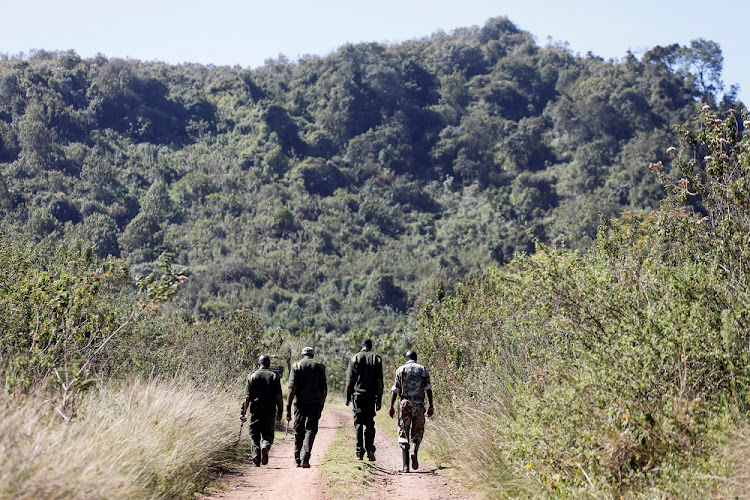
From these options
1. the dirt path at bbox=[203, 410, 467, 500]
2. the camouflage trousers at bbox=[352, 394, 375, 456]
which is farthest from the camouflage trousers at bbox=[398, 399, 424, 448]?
the camouflage trousers at bbox=[352, 394, 375, 456]

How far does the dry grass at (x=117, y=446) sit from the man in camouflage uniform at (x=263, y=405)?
0.54 meters

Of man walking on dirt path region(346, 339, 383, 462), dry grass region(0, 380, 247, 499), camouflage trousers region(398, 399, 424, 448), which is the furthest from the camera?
man walking on dirt path region(346, 339, 383, 462)

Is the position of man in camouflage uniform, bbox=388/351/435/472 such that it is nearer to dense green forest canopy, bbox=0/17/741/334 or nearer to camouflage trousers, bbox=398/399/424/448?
camouflage trousers, bbox=398/399/424/448

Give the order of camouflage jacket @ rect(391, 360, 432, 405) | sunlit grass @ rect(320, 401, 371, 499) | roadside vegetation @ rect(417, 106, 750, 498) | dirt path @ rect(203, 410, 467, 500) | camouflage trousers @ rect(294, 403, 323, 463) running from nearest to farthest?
roadside vegetation @ rect(417, 106, 750, 498) < dirt path @ rect(203, 410, 467, 500) < sunlit grass @ rect(320, 401, 371, 499) < camouflage trousers @ rect(294, 403, 323, 463) < camouflage jacket @ rect(391, 360, 432, 405)

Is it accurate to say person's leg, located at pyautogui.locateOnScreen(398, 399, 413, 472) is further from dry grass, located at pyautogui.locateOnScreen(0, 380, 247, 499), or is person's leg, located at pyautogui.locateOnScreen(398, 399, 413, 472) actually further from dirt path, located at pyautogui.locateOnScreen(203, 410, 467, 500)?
dry grass, located at pyautogui.locateOnScreen(0, 380, 247, 499)

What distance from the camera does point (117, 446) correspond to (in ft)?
25.2

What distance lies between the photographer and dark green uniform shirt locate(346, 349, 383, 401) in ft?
41.4

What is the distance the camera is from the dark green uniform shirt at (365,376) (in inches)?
497

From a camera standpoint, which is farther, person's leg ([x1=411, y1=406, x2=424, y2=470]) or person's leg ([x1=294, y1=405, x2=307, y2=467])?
person's leg ([x1=411, y1=406, x2=424, y2=470])

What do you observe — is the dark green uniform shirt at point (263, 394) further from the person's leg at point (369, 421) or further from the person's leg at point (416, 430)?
the person's leg at point (416, 430)


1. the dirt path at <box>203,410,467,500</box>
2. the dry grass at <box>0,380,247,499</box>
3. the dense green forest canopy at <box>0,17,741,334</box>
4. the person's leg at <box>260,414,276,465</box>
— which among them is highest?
the dense green forest canopy at <box>0,17,741,334</box>

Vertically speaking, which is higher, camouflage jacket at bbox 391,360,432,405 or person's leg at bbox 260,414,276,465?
camouflage jacket at bbox 391,360,432,405

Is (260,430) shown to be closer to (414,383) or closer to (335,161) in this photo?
(414,383)

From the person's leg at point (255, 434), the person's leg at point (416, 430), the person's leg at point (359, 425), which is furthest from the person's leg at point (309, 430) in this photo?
the person's leg at point (416, 430)
